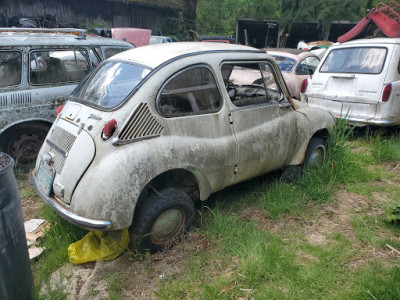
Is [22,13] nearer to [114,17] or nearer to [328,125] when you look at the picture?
[114,17]

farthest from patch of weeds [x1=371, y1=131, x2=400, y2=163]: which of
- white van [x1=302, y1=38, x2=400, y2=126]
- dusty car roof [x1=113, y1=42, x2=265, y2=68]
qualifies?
dusty car roof [x1=113, y1=42, x2=265, y2=68]

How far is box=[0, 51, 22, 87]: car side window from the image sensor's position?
14.7ft

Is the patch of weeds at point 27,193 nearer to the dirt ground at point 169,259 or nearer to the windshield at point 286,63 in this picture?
the dirt ground at point 169,259

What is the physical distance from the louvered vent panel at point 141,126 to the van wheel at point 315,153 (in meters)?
2.40

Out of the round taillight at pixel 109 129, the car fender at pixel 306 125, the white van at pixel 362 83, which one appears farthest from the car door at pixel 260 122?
the white van at pixel 362 83

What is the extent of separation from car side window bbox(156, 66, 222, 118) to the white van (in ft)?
9.45

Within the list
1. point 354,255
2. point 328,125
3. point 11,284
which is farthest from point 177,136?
point 328,125

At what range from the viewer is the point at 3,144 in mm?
4586

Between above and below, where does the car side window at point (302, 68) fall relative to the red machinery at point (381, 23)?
below

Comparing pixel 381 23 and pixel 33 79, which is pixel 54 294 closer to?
pixel 33 79

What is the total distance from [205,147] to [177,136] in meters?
0.33

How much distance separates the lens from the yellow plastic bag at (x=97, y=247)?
9.80 ft

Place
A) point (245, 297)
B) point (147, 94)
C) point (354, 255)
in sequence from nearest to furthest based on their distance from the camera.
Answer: point (245, 297) < point (147, 94) < point (354, 255)

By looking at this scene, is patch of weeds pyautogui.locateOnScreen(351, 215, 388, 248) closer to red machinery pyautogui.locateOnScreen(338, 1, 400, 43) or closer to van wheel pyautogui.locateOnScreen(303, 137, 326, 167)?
van wheel pyautogui.locateOnScreen(303, 137, 326, 167)
